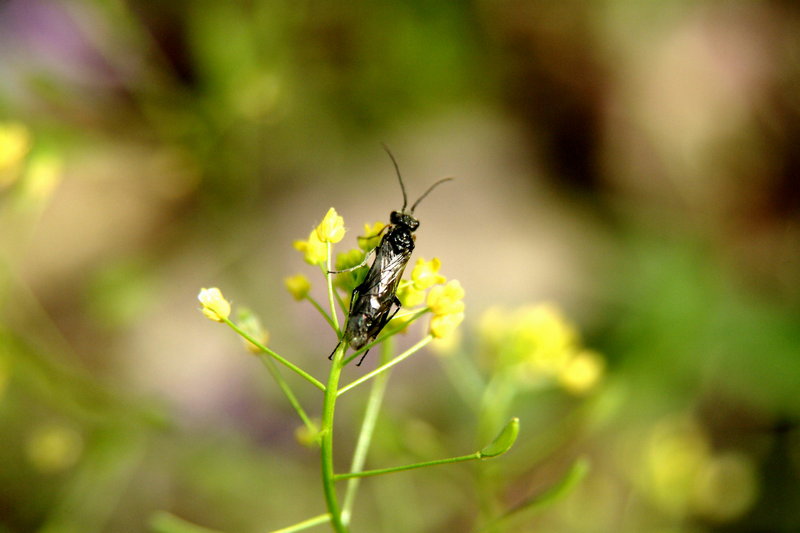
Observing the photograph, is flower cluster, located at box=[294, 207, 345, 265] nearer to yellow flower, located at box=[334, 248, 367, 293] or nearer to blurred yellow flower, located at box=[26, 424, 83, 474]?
yellow flower, located at box=[334, 248, 367, 293]

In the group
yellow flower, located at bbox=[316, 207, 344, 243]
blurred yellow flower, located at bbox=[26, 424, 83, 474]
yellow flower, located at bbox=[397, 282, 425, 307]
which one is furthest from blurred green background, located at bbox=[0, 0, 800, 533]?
yellow flower, located at bbox=[316, 207, 344, 243]

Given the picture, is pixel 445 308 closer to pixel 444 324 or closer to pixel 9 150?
pixel 444 324

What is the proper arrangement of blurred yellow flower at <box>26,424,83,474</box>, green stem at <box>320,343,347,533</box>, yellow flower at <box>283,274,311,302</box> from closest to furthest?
green stem at <box>320,343,347,533</box> → yellow flower at <box>283,274,311,302</box> → blurred yellow flower at <box>26,424,83,474</box>

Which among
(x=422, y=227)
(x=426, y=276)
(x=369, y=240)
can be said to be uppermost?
(x=422, y=227)

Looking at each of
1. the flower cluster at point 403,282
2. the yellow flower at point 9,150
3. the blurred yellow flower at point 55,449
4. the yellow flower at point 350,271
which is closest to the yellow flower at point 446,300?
the flower cluster at point 403,282

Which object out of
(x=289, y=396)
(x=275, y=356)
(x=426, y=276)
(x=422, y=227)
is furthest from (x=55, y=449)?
(x=422, y=227)

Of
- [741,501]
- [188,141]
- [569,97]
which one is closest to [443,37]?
[569,97]

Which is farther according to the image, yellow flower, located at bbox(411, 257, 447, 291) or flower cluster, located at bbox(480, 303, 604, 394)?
flower cluster, located at bbox(480, 303, 604, 394)

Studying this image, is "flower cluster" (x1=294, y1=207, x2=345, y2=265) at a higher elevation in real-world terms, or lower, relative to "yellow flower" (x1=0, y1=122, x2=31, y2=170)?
lower
